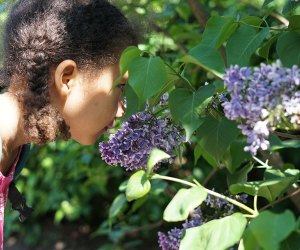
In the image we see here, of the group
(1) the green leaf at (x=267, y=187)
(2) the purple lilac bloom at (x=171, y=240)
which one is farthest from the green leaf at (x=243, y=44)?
(2) the purple lilac bloom at (x=171, y=240)

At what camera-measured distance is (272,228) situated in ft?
2.65

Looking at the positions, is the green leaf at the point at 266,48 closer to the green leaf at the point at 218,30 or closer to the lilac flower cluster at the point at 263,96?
the green leaf at the point at 218,30

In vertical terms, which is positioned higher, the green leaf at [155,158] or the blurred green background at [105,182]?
the green leaf at [155,158]

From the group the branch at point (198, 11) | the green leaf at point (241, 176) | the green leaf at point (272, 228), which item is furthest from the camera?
the branch at point (198, 11)

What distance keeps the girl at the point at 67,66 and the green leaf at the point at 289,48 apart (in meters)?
0.60

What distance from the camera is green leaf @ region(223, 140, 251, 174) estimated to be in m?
1.16

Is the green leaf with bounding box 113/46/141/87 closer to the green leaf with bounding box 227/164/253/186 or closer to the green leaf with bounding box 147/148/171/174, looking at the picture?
the green leaf with bounding box 147/148/171/174

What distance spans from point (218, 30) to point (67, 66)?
0.58 meters

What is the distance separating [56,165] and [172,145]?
242 centimetres

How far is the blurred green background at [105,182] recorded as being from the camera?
245cm

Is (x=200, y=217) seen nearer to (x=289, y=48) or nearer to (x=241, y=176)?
(x=241, y=176)

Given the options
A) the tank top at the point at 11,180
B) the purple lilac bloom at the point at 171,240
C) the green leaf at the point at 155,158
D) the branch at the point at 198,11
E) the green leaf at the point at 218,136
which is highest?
the green leaf at the point at 155,158

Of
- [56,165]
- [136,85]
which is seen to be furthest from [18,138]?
[56,165]

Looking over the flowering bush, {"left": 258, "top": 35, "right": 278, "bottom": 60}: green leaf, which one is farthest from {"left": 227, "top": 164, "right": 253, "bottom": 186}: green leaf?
{"left": 258, "top": 35, "right": 278, "bottom": 60}: green leaf
